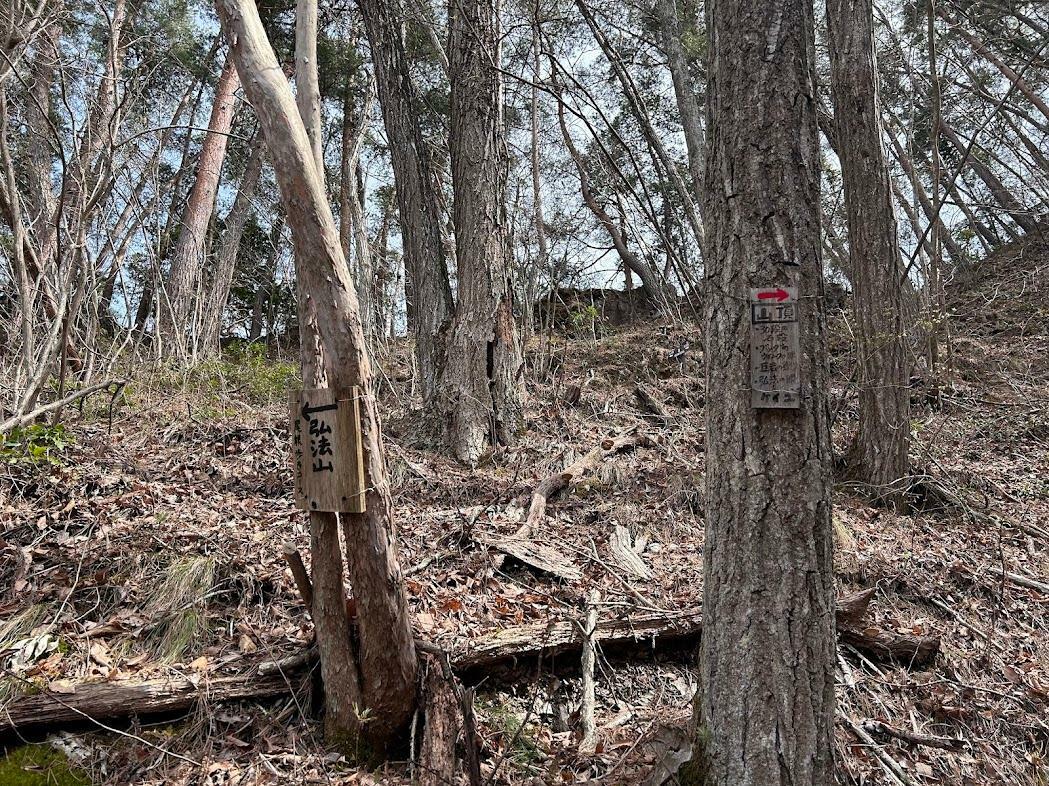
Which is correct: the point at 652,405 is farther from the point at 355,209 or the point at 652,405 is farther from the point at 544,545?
the point at 355,209

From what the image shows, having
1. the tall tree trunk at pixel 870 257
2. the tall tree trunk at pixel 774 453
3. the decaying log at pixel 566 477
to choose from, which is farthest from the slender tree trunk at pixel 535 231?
the tall tree trunk at pixel 774 453

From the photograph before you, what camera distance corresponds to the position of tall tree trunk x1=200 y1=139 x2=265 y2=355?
7477 mm

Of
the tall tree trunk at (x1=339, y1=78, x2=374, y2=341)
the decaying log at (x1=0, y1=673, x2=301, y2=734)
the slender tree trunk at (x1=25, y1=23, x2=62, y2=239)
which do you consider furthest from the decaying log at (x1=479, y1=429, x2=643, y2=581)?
the slender tree trunk at (x1=25, y1=23, x2=62, y2=239)

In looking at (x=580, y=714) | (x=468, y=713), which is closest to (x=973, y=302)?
(x=580, y=714)

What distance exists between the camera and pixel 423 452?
5238 mm

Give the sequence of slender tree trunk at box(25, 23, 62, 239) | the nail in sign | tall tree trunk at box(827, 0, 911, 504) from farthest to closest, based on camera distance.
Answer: tall tree trunk at box(827, 0, 911, 504) → slender tree trunk at box(25, 23, 62, 239) → the nail in sign

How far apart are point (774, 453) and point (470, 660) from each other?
5.83 feet

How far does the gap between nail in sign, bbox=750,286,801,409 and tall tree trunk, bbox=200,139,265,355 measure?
272 inches

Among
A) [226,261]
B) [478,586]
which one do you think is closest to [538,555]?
[478,586]

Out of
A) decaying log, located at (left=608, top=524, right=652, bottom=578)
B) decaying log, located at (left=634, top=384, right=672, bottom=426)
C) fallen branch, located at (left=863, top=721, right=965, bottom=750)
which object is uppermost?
decaying log, located at (left=634, top=384, right=672, bottom=426)

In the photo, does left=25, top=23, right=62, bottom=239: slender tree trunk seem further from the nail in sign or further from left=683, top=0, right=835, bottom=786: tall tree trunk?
the nail in sign

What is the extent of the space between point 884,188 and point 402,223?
15.1 feet

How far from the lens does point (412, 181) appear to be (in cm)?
580

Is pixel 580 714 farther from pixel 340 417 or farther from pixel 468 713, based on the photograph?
pixel 340 417
